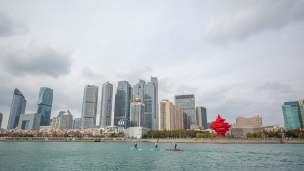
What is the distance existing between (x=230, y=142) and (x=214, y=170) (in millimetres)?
110320

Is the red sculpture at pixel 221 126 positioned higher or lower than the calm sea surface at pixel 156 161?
higher

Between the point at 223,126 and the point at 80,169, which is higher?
the point at 223,126

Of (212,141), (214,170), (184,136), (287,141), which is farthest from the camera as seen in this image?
(184,136)

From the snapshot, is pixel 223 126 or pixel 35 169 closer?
pixel 35 169

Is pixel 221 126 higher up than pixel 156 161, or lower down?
higher up

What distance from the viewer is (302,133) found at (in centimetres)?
13888

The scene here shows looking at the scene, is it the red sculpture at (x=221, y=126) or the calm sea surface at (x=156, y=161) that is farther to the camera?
the red sculpture at (x=221, y=126)

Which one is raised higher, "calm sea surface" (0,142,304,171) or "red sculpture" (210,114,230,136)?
"red sculpture" (210,114,230,136)

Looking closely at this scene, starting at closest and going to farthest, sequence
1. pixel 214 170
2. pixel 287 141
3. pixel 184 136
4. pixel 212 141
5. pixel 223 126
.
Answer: pixel 214 170 < pixel 287 141 < pixel 212 141 < pixel 223 126 < pixel 184 136

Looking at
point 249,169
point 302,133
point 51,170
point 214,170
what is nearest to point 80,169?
point 51,170

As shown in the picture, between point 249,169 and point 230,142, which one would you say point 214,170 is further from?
point 230,142

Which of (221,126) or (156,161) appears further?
(221,126)

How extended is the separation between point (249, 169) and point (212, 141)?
11007 centimetres

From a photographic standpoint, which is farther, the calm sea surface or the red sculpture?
the red sculpture
